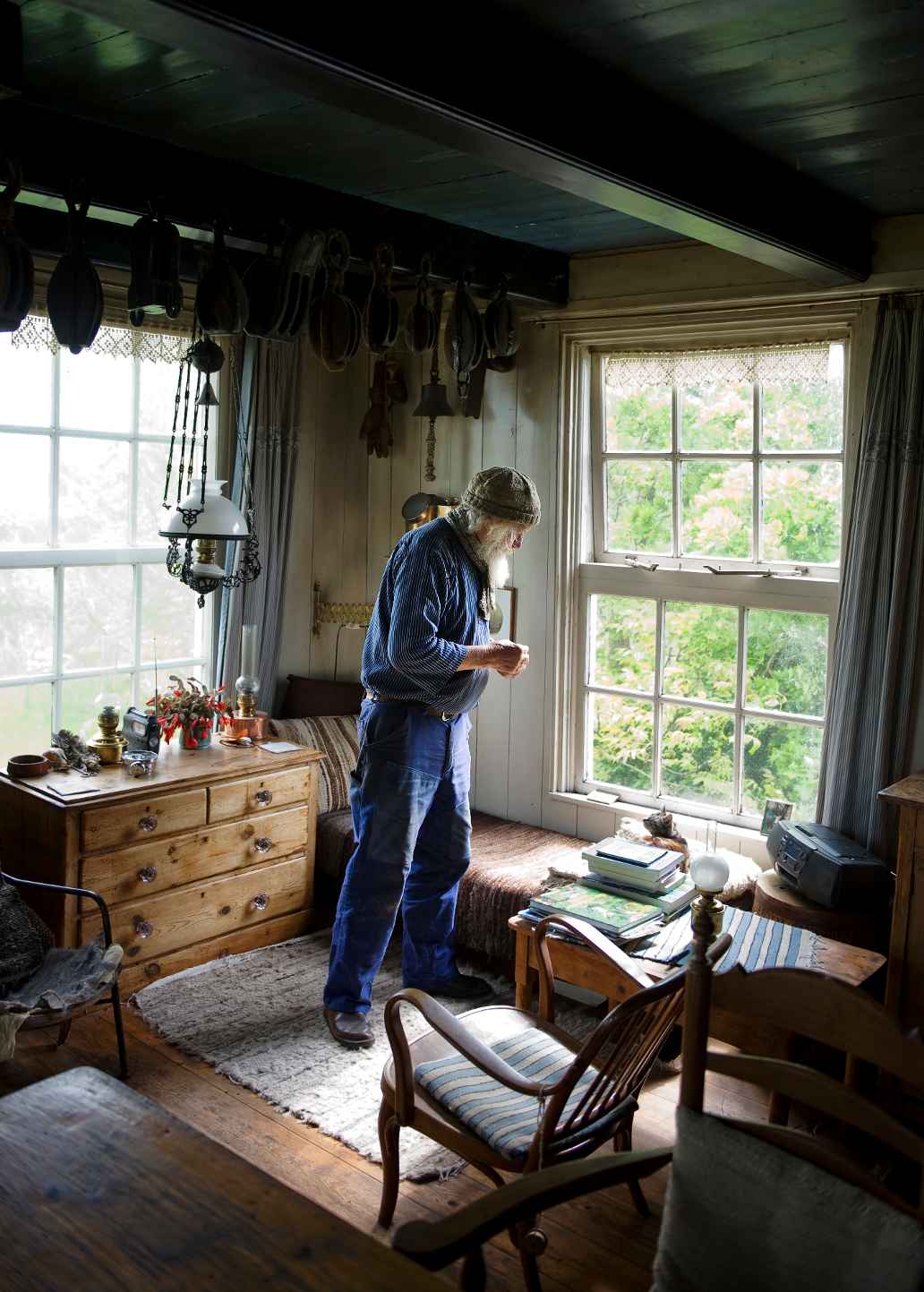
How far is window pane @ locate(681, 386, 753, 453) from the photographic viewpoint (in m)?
4.26

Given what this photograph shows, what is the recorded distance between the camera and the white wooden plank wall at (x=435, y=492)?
15.5 ft

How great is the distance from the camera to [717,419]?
14.2 ft

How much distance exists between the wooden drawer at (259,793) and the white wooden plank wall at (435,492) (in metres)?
0.89

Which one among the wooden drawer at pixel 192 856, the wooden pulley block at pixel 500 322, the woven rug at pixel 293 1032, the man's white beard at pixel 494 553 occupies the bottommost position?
the woven rug at pixel 293 1032

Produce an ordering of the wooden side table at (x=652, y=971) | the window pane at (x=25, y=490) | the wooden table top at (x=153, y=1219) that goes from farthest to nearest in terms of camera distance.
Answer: the window pane at (x=25, y=490), the wooden side table at (x=652, y=971), the wooden table top at (x=153, y=1219)

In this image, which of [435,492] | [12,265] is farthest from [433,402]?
[12,265]

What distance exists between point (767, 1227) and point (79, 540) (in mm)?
3612

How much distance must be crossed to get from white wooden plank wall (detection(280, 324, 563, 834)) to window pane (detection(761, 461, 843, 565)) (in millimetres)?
891

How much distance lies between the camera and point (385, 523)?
5.25 meters

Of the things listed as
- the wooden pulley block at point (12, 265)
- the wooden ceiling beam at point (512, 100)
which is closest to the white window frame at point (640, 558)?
the wooden ceiling beam at point (512, 100)

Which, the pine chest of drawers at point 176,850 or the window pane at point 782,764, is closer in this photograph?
the pine chest of drawers at point 176,850

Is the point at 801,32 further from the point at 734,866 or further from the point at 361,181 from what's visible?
the point at 734,866

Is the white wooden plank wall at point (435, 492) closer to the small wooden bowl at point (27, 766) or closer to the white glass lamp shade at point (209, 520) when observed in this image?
the white glass lamp shade at point (209, 520)

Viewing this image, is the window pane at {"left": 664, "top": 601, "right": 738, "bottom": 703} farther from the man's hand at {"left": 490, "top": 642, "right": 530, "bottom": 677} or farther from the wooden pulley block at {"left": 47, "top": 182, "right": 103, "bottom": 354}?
the wooden pulley block at {"left": 47, "top": 182, "right": 103, "bottom": 354}
